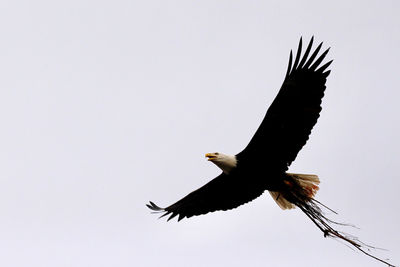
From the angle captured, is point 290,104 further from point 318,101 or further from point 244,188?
point 244,188

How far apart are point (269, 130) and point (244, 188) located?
1405 millimetres

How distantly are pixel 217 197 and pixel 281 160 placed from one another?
5.57 ft

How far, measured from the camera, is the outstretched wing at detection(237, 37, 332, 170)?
9.41 m

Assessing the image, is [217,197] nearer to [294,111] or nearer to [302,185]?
[302,185]

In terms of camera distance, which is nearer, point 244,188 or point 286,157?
point 286,157

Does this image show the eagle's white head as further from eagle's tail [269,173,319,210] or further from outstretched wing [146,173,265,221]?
eagle's tail [269,173,319,210]

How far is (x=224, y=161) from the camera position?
1020 cm

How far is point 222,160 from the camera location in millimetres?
10203

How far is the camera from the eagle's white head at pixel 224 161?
33.5ft

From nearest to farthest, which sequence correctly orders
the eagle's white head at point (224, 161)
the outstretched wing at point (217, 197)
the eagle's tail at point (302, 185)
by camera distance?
the eagle's white head at point (224, 161), the eagle's tail at point (302, 185), the outstretched wing at point (217, 197)

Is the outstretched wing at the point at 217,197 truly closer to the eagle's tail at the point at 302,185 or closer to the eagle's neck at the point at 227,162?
the eagle's neck at the point at 227,162

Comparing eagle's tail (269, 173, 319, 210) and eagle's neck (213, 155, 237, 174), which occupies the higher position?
eagle's neck (213, 155, 237, 174)

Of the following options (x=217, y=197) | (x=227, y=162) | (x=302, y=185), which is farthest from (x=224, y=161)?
(x=302, y=185)

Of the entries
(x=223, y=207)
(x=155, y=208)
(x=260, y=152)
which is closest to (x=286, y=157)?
(x=260, y=152)
